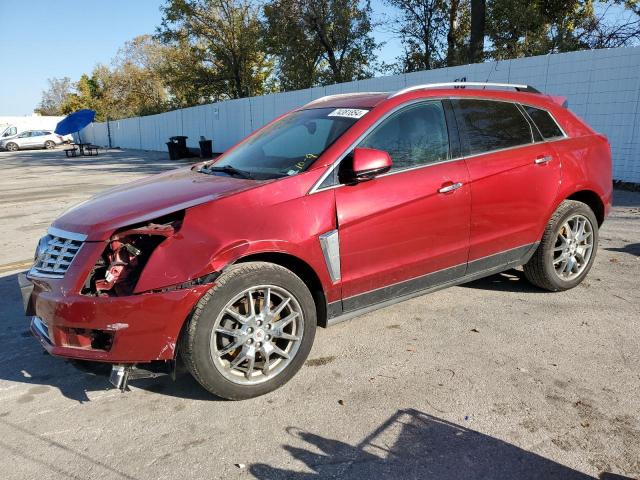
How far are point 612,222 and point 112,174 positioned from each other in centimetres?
1593

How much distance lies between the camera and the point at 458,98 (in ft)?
13.1

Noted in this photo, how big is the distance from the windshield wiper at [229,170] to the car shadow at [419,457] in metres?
1.72

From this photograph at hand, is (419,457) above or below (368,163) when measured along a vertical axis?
below

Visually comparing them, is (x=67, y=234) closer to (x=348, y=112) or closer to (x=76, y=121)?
(x=348, y=112)

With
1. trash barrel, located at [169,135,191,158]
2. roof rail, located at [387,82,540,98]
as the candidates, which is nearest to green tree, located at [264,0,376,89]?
trash barrel, located at [169,135,191,158]

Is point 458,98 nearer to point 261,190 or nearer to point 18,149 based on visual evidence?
point 261,190

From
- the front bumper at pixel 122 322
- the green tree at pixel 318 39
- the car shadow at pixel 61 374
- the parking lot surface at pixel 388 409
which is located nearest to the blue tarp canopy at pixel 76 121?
the green tree at pixel 318 39

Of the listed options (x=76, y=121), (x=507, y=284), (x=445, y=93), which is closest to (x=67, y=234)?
(x=445, y=93)

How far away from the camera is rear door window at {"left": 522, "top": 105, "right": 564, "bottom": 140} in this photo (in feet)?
14.6

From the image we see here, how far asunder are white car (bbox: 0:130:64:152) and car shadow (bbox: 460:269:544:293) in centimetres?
4278

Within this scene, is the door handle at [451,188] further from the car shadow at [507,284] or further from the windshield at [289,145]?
the car shadow at [507,284]

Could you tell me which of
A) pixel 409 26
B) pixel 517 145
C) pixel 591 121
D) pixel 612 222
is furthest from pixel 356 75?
pixel 517 145

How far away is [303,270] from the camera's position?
3273 millimetres

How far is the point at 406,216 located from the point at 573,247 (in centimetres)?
211
